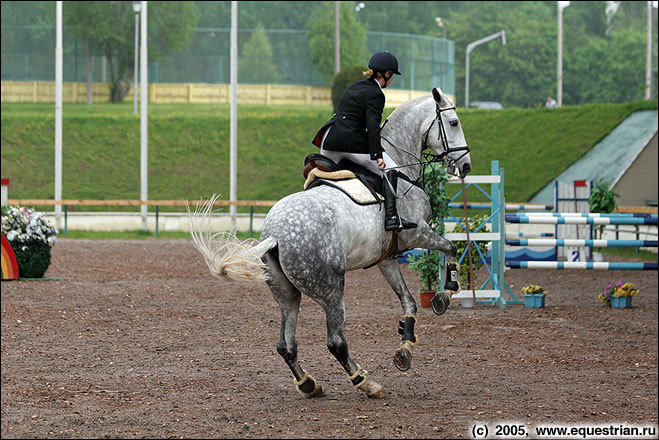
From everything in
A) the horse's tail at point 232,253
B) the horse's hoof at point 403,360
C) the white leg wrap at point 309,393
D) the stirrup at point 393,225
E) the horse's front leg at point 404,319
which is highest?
the stirrup at point 393,225

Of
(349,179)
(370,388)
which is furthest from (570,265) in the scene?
(370,388)

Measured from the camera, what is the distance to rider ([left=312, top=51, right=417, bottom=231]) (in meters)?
7.48

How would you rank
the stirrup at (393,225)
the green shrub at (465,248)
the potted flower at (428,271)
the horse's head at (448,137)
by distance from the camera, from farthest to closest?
the green shrub at (465,248), the potted flower at (428,271), the horse's head at (448,137), the stirrup at (393,225)

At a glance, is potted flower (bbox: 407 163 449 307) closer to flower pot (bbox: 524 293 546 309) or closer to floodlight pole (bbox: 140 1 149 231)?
flower pot (bbox: 524 293 546 309)

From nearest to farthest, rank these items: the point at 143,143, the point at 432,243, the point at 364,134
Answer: the point at 364,134 < the point at 432,243 < the point at 143,143

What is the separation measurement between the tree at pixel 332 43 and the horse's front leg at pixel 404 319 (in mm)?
49888

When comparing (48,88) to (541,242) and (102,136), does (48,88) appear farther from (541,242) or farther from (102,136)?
(541,242)

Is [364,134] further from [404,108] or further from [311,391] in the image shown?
[311,391]

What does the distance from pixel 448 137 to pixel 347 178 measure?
121cm

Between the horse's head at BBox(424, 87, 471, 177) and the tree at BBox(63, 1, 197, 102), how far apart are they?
2023 inches

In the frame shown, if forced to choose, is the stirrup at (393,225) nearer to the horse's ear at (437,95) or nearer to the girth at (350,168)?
the girth at (350,168)

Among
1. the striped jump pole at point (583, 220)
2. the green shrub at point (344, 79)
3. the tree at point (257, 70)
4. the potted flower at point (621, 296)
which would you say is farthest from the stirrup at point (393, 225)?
the tree at point (257, 70)

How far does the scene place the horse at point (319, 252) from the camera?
22.7 ft

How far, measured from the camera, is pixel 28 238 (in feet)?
51.1
